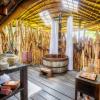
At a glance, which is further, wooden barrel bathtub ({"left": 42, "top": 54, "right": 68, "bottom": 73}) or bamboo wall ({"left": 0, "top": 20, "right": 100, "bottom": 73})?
bamboo wall ({"left": 0, "top": 20, "right": 100, "bottom": 73})

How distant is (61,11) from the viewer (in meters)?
5.85

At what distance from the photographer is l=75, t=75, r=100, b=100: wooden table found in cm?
255

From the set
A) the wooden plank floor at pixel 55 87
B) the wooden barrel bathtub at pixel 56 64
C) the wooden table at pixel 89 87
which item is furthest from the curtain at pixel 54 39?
the wooden table at pixel 89 87

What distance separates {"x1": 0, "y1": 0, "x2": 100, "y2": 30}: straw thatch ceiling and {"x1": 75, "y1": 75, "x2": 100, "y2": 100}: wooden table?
2.66m

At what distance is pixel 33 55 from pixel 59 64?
2.23 meters

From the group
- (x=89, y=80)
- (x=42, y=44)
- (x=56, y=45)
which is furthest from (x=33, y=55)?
(x=89, y=80)

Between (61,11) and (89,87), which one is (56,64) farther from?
(89,87)

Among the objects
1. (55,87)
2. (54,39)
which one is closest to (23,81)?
(55,87)

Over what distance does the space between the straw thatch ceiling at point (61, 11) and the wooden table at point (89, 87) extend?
8.71 feet

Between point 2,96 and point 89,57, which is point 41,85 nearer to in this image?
point 2,96

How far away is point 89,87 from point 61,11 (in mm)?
3841

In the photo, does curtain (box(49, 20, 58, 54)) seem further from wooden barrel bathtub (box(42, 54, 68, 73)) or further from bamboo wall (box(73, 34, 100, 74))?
wooden barrel bathtub (box(42, 54, 68, 73))


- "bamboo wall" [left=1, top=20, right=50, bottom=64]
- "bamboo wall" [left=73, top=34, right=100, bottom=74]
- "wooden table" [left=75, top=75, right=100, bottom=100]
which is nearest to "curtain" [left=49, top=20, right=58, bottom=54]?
"bamboo wall" [left=73, top=34, right=100, bottom=74]

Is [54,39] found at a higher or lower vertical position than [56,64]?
higher
